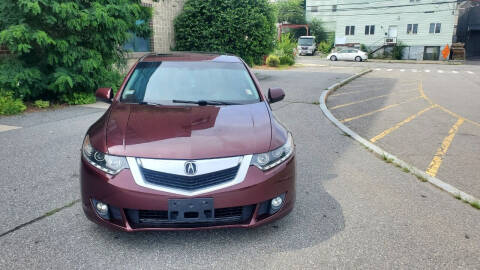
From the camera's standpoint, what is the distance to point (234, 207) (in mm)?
2883

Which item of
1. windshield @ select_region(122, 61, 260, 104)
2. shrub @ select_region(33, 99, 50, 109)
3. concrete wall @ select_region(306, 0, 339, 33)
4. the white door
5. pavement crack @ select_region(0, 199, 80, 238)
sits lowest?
pavement crack @ select_region(0, 199, 80, 238)

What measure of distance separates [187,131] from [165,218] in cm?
72

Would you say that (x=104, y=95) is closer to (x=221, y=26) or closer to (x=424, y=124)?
(x=424, y=124)

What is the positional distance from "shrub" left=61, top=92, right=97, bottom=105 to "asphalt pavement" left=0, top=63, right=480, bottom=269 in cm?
421

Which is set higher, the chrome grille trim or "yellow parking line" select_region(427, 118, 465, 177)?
the chrome grille trim

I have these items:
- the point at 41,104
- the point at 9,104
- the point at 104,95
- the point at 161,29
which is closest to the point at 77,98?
the point at 41,104

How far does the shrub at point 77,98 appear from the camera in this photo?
937cm

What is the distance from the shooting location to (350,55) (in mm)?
41031

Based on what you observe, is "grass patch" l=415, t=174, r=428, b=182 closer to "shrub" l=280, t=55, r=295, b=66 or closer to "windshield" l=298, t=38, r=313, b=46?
"shrub" l=280, t=55, r=295, b=66

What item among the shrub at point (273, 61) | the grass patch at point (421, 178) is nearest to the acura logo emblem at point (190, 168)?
the grass patch at point (421, 178)

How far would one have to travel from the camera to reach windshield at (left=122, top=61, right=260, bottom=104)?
398cm

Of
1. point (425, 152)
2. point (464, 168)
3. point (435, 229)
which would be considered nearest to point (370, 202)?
point (435, 229)

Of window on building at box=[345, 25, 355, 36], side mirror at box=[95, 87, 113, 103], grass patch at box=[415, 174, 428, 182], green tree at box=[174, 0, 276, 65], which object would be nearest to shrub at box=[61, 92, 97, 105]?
side mirror at box=[95, 87, 113, 103]

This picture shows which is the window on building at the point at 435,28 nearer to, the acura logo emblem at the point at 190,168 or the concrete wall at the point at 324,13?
the concrete wall at the point at 324,13
